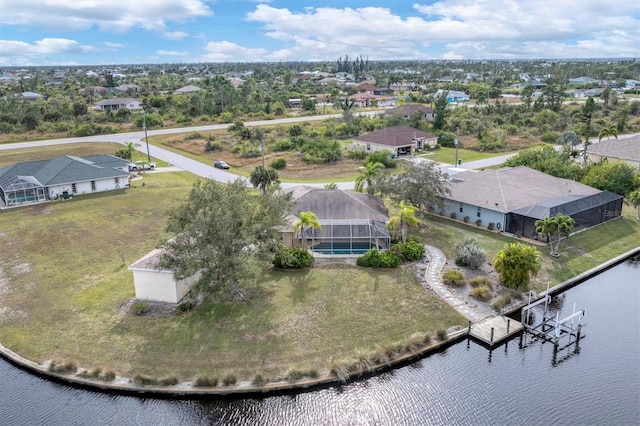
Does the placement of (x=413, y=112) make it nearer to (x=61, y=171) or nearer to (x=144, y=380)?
(x=61, y=171)

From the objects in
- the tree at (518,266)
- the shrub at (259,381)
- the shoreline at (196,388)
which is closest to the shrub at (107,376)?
the shoreline at (196,388)

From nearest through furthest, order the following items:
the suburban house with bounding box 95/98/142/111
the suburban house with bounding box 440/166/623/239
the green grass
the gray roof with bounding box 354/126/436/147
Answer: the suburban house with bounding box 440/166/623/239, the green grass, the gray roof with bounding box 354/126/436/147, the suburban house with bounding box 95/98/142/111

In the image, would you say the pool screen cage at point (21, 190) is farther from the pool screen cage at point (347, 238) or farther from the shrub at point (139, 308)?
the pool screen cage at point (347, 238)

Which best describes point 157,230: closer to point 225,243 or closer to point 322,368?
point 225,243

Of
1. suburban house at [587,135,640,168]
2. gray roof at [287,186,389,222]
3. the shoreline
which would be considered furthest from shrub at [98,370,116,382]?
suburban house at [587,135,640,168]

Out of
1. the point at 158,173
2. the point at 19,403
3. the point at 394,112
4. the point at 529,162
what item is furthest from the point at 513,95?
the point at 19,403

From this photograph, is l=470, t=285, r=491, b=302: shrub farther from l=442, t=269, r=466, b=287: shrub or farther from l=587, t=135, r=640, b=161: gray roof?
l=587, t=135, r=640, b=161: gray roof

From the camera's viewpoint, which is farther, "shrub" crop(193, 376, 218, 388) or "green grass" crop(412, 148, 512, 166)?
"green grass" crop(412, 148, 512, 166)

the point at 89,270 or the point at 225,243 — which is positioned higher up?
the point at 225,243
